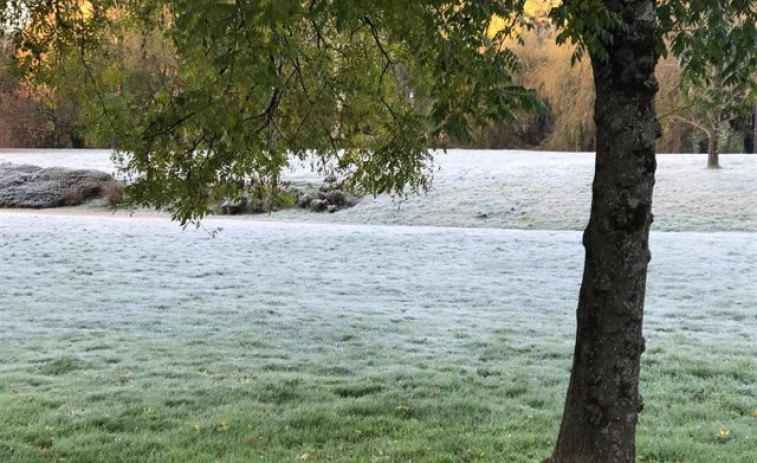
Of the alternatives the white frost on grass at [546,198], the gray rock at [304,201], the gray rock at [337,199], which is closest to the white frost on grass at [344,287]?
the white frost on grass at [546,198]

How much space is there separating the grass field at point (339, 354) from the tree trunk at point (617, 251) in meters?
0.85

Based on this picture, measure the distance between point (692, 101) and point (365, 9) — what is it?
8.07ft

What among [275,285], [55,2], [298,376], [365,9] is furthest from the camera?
[275,285]

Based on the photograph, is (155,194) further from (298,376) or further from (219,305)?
(219,305)

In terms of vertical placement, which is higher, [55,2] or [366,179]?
[55,2]

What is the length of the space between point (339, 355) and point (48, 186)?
22110 millimetres

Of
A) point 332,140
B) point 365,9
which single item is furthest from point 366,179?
point 365,9

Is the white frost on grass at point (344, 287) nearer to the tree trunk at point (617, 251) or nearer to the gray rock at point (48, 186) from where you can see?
the tree trunk at point (617, 251)

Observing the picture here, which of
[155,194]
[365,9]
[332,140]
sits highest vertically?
[365,9]

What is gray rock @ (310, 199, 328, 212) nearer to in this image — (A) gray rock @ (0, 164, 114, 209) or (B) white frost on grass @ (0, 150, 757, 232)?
(B) white frost on grass @ (0, 150, 757, 232)

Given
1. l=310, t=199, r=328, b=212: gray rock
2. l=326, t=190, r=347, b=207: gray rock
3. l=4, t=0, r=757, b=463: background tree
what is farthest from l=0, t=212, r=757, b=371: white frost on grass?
l=326, t=190, r=347, b=207: gray rock

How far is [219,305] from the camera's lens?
9.19 metres

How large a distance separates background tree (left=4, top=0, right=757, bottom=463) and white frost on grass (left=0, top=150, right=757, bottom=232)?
13.7 metres

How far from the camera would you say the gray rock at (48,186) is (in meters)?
24.9
